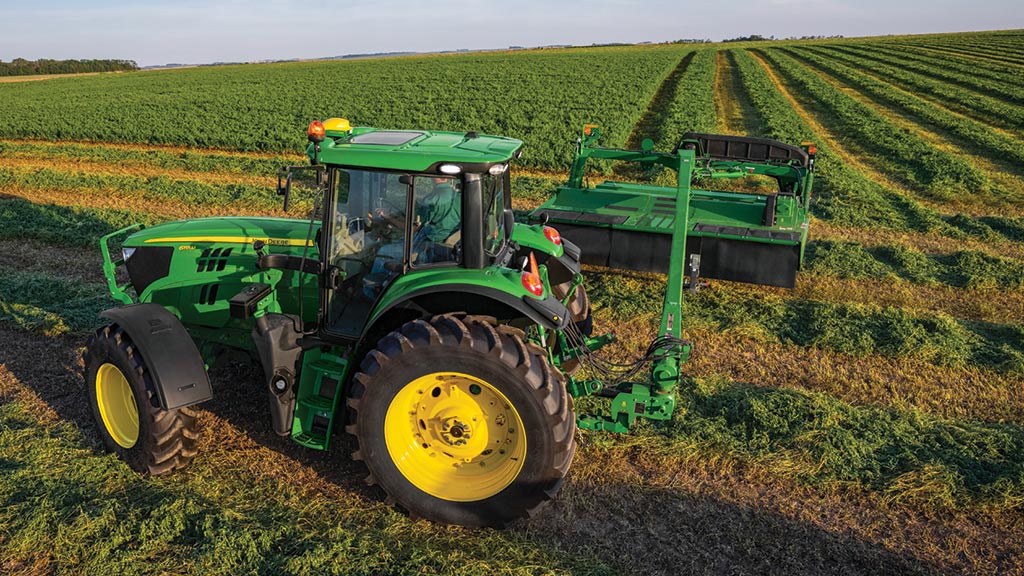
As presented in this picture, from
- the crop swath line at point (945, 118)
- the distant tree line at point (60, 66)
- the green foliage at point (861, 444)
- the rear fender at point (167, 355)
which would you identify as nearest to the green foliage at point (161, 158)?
the rear fender at point (167, 355)

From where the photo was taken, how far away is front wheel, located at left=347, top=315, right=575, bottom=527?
4.14 meters

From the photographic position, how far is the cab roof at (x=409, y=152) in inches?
170

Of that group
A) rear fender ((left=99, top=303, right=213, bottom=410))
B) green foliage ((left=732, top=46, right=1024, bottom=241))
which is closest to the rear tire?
rear fender ((left=99, top=303, right=213, bottom=410))

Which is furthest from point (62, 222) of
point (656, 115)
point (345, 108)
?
point (656, 115)

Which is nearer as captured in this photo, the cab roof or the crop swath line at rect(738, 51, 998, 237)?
the cab roof

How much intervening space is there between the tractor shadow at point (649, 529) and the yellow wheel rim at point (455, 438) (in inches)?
13.0

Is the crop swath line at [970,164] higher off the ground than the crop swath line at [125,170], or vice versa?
the crop swath line at [970,164]

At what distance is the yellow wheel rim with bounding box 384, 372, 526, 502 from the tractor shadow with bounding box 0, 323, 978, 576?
13.0 inches

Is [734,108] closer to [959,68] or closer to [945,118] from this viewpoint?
[945,118]

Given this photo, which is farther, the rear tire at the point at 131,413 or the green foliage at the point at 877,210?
the green foliage at the point at 877,210

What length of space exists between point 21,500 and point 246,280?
205cm

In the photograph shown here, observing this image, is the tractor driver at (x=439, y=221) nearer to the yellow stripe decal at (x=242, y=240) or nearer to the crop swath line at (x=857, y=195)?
the yellow stripe decal at (x=242, y=240)

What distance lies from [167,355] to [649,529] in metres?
3.46

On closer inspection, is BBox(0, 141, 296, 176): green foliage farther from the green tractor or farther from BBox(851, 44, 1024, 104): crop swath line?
BBox(851, 44, 1024, 104): crop swath line
